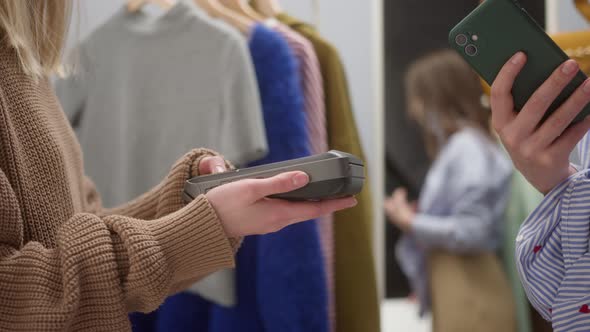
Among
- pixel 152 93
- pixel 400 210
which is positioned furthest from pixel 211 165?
pixel 400 210

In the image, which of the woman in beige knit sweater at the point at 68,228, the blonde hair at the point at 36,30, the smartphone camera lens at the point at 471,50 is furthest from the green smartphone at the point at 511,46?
the blonde hair at the point at 36,30

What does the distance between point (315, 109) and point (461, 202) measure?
60 centimetres

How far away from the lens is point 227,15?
4.29ft

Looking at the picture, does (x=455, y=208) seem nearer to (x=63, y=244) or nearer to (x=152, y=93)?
(x=152, y=93)

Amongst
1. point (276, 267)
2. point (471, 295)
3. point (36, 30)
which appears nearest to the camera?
point (36, 30)

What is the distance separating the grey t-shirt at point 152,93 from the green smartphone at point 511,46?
0.57 m

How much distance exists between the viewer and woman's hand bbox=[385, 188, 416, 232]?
5.41ft

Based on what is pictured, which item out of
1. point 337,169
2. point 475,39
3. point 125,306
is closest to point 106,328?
point 125,306

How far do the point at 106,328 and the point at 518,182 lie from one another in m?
1.26

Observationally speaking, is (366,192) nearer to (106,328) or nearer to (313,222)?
(313,222)

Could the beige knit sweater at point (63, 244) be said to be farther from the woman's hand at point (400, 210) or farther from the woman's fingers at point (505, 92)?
the woman's hand at point (400, 210)

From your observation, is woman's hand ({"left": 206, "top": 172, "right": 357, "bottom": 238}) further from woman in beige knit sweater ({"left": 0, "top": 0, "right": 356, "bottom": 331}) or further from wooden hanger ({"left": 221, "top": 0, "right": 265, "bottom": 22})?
wooden hanger ({"left": 221, "top": 0, "right": 265, "bottom": 22})

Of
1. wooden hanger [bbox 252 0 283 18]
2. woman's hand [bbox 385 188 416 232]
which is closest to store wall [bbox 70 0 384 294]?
woman's hand [bbox 385 188 416 232]

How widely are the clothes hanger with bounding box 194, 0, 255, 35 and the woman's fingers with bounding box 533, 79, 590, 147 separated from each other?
765mm
